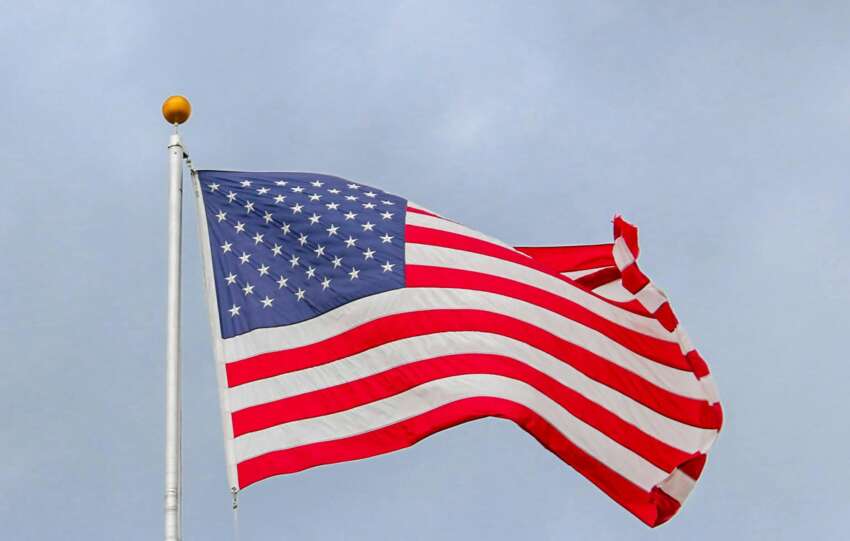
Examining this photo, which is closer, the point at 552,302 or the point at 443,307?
the point at 443,307

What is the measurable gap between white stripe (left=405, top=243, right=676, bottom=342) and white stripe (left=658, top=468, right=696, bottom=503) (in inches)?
61.5

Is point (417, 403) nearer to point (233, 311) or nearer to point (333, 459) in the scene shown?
point (333, 459)

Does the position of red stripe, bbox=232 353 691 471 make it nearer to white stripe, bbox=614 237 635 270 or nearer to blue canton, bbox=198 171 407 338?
blue canton, bbox=198 171 407 338

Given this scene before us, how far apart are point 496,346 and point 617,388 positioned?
5.02 ft

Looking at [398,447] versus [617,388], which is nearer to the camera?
[398,447]

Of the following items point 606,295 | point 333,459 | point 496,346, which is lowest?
point 333,459

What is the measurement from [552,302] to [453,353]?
61.1 inches

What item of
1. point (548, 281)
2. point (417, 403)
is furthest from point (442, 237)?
point (417, 403)

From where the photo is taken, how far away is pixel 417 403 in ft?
49.3

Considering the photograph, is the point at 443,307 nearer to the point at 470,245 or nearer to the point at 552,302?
the point at 470,245

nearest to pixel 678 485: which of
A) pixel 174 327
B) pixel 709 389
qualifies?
pixel 709 389

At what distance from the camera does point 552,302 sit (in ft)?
54.1

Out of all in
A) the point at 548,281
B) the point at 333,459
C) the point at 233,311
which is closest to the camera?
the point at 333,459

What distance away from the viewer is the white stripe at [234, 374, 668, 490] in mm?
14555
